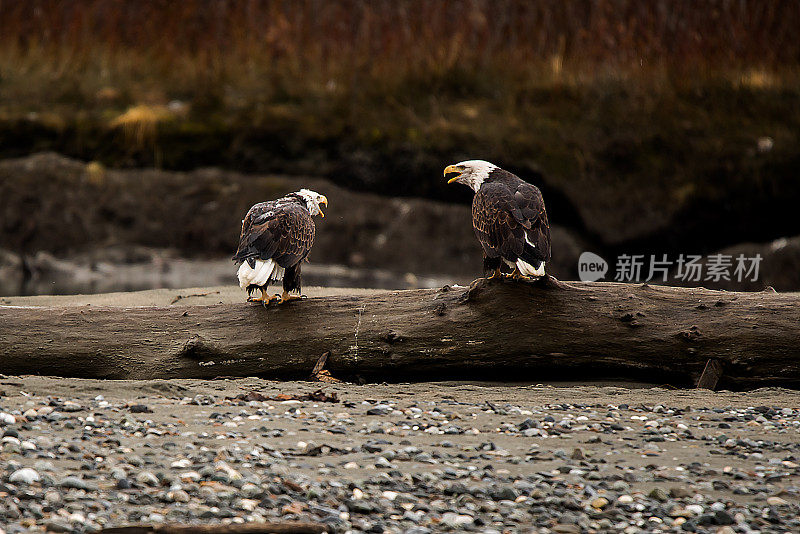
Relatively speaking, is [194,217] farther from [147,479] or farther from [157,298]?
[147,479]

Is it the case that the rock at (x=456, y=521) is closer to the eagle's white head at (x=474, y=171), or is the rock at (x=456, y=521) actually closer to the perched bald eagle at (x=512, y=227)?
Result: the perched bald eagle at (x=512, y=227)

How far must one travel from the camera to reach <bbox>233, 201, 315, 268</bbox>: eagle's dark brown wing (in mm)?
4922

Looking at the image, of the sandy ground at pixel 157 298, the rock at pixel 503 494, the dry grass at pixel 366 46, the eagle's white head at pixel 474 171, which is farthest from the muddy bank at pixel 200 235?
the rock at pixel 503 494

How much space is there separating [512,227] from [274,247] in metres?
1.42

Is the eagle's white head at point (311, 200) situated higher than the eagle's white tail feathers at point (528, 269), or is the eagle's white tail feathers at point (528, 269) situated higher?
the eagle's white head at point (311, 200)

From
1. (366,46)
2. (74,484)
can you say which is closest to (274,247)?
(74,484)

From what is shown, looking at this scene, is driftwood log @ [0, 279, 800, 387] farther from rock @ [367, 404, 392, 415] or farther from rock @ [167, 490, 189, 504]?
rock @ [167, 490, 189, 504]

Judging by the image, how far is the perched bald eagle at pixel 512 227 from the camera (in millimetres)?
4559

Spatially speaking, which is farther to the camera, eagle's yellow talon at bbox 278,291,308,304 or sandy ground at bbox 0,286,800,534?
eagle's yellow talon at bbox 278,291,308,304

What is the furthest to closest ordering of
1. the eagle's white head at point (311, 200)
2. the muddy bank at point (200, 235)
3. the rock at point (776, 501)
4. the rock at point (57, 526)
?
the muddy bank at point (200, 235), the eagle's white head at point (311, 200), the rock at point (776, 501), the rock at point (57, 526)

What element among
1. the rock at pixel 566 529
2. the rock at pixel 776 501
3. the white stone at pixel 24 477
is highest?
the white stone at pixel 24 477

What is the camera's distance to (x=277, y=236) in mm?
4980

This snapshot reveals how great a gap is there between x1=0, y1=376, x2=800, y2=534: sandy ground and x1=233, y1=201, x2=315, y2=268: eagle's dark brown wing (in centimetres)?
87

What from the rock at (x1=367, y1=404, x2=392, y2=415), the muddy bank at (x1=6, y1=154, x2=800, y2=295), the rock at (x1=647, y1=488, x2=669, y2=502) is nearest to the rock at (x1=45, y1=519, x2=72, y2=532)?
the rock at (x1=367, y1=404, x2=392, y2=415)
